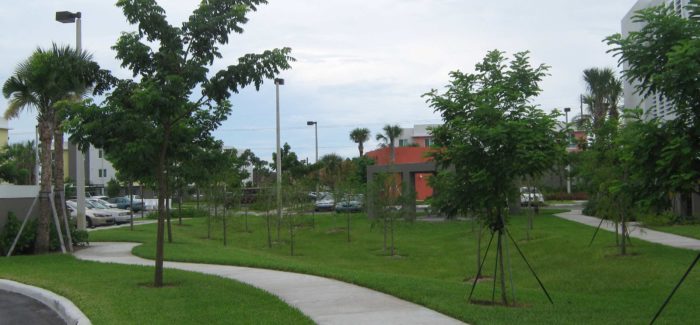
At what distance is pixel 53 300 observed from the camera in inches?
430

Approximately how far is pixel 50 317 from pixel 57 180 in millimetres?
11092

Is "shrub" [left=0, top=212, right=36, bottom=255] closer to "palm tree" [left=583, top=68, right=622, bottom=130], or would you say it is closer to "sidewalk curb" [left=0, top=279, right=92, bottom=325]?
"sidewalk curb" [left=0, top=279, right=92, bottom=325]

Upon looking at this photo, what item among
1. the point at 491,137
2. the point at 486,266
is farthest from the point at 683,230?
the point at 491,137

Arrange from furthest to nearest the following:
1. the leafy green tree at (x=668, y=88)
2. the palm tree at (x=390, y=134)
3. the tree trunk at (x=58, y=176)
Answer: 1. the palm tree at (x=390, y=134)
2. the tree trunk at (x=58, y=176)
3. the leafy green tree at (x=668, y=88)

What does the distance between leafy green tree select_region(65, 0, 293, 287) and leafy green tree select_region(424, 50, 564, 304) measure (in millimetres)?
3273

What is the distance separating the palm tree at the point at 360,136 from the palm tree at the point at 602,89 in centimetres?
3626

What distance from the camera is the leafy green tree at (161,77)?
11602 millimetres

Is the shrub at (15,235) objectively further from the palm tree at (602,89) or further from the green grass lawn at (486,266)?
the palm tree at (602,89)

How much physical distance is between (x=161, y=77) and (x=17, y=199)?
10073 mm

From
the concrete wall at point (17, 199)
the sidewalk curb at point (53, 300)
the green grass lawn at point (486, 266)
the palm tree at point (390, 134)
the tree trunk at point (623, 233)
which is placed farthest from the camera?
the palm tree at point (390, 134)

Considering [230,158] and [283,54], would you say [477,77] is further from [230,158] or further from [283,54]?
[230,158]

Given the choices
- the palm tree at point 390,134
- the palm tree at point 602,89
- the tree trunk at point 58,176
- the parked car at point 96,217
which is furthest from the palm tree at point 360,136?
the tree trunk at point 58,176

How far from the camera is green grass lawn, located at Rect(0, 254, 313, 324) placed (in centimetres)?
897

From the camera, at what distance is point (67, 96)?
20766 mm
